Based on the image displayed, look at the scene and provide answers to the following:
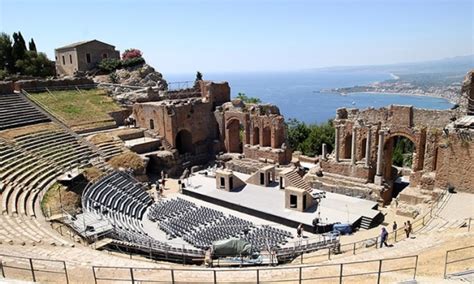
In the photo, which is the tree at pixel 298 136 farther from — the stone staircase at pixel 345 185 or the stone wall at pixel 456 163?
the stone wall at pixel 456 163

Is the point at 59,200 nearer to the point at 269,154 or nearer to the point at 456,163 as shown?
the point at 269,154

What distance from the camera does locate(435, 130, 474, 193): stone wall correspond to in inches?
846

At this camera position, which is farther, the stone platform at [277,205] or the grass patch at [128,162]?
the grass patch at [128,162]

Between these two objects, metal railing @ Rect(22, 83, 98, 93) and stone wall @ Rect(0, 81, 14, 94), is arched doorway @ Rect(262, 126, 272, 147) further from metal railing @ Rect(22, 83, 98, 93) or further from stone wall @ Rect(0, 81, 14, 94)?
stone wall @ Rect(0, 81, 14, 94)

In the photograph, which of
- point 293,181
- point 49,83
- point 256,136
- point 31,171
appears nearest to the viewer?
point 31,171

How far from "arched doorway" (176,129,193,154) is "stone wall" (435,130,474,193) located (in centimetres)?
2454

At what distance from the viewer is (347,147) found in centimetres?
2981

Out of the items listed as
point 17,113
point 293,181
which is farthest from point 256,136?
point 17,113

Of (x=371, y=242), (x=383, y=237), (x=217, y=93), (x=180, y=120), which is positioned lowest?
(x=371, y=242)

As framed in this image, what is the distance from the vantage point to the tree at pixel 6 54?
48.4m

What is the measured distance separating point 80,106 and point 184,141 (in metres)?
12.0

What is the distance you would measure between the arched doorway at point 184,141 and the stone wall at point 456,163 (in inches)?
966

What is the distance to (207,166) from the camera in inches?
1463

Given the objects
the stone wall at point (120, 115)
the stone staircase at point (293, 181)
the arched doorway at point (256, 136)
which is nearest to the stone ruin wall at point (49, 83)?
the stone wall at point (120, 115)
